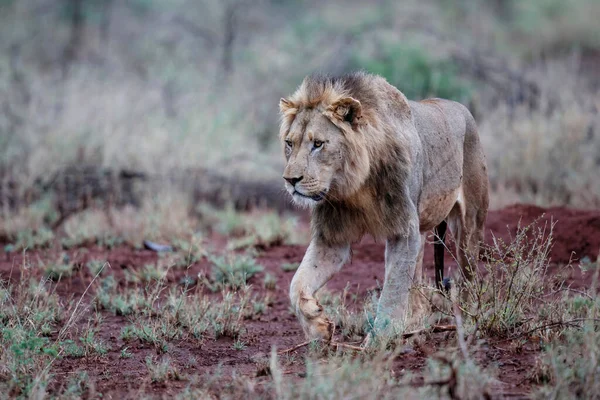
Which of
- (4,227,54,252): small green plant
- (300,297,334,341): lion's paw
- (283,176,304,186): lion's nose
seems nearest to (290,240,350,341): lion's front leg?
(300,297,334,341): lion's paw

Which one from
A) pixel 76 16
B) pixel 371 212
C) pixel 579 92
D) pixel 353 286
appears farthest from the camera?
pixel 76 16

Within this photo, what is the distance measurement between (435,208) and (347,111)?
1279 millimetres

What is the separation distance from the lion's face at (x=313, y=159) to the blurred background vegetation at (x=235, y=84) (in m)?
5.81

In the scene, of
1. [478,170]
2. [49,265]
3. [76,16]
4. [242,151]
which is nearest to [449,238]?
[478,170]

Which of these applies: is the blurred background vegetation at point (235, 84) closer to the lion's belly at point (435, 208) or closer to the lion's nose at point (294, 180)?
the lion's belly at point (435, 208)

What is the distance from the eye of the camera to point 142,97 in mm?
15461

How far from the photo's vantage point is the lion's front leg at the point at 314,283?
481 cm

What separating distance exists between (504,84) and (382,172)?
10347 mm

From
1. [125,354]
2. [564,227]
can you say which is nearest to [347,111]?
[125,354]

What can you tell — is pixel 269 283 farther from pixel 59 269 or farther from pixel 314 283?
pixel 314 283

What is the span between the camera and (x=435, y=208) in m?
5.96

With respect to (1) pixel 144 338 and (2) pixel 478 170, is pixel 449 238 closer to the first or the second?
(2) pixel 478 170

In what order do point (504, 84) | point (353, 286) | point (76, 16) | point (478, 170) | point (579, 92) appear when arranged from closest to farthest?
point (478, 170), point (353, 286), point (579, 92), point (504, 84), point (76, 16)

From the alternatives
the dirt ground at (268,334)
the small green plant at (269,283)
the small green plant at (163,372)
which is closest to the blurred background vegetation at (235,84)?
the dirt ground at (268,334)
